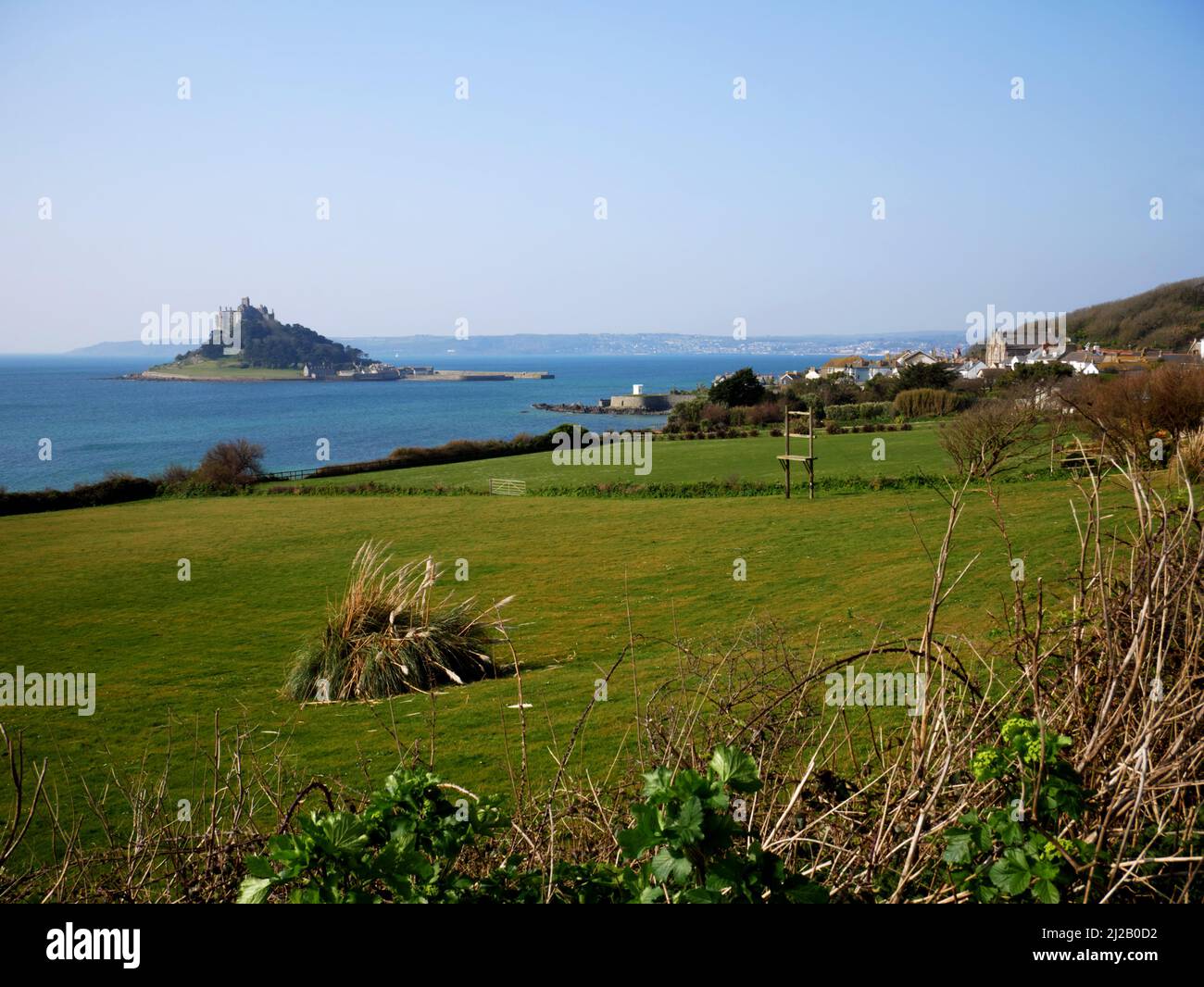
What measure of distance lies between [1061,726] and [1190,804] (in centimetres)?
39

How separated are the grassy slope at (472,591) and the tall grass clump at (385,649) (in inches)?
14.9

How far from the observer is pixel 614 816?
2.76 metres

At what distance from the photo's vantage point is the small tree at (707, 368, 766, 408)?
57.0 meters

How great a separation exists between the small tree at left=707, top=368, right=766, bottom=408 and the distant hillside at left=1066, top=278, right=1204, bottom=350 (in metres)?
21.0

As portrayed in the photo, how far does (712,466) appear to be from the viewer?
31.2 m

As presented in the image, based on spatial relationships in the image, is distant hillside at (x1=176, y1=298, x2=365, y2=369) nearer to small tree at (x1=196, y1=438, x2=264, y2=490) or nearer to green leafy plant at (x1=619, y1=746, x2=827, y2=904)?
small tree at (x1=196, y1=438, x2=264, y2=490)

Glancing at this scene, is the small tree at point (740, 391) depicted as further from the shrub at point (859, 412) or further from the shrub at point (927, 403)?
the shrub at point (927, 403)

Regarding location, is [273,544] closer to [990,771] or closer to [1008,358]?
[990,771]

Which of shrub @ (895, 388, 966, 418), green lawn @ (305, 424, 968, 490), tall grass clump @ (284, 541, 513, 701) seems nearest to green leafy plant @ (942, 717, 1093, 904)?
tall grass clump @ (284, 541, 513, 701)

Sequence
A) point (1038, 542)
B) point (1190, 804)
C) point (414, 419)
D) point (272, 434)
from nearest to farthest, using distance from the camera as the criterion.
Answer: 1. point (1190, 804)
2. point (1038, 542)
3. point (272, 434)
4. point (414, 419)

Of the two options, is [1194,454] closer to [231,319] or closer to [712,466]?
[712,466]

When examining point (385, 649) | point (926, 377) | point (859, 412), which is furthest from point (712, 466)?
Result: point (926, 377)

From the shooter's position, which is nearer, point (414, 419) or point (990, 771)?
point (990, 771)
